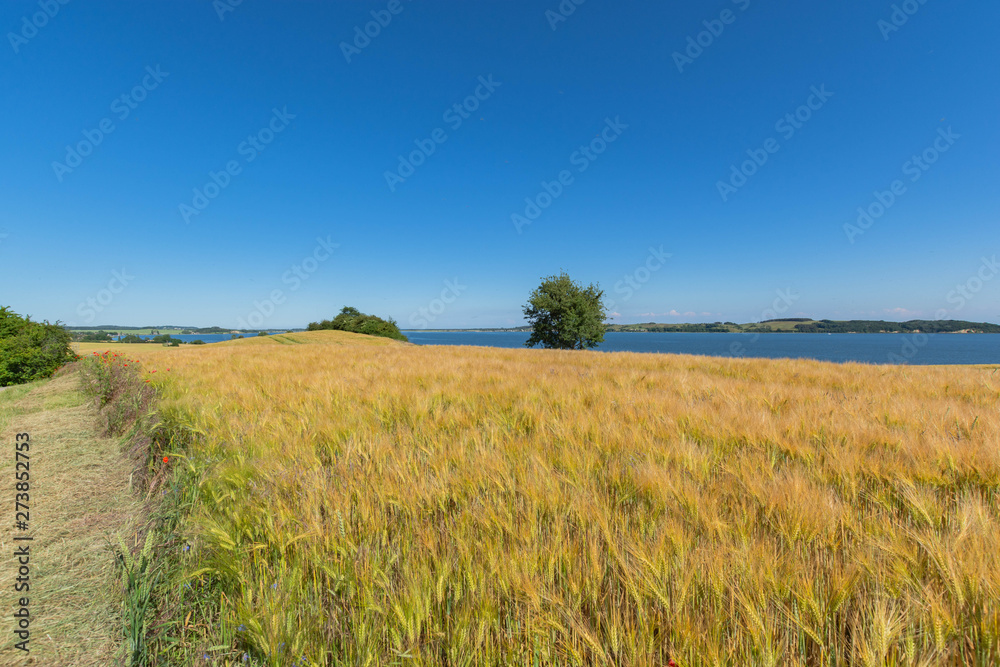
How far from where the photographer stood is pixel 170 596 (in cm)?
154

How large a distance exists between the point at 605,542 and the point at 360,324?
2791 inches

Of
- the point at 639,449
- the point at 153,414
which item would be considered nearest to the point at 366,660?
the point at 639,449

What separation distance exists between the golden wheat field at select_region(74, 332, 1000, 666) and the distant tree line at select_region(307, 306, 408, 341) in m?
64.4

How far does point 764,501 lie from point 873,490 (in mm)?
887

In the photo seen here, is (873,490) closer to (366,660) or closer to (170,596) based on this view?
(366,660)

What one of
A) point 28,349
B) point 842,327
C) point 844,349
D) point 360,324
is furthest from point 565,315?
point 842,327

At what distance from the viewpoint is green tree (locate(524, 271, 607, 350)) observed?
109 ft

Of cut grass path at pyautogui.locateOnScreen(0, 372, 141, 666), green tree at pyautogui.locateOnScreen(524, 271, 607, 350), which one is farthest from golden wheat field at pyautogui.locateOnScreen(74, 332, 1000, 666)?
green tree at pyautogui.locateOnScreen(524, 271, 607, 350)

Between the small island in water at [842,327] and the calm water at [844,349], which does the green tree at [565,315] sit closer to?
the calm water at [844,349]

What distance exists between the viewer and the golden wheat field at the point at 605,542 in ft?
3.57

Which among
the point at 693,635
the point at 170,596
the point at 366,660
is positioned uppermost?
the point at 693,635

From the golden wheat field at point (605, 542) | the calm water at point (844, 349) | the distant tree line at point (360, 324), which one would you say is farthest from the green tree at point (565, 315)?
the distant tree line at point (360, 324)

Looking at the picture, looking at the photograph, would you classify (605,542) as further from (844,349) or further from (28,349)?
(844,349)

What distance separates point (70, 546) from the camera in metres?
2.01
